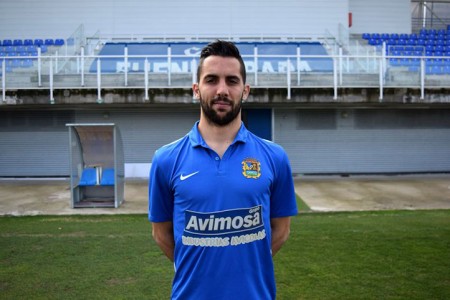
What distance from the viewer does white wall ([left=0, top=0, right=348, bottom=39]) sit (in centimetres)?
2267

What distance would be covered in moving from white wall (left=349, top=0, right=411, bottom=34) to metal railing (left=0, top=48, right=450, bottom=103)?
9602 mm

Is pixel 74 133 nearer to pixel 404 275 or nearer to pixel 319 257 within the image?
pixel 319 257

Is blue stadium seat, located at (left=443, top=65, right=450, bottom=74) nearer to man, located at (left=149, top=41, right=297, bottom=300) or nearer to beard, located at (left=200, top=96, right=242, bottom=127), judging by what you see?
man, located at (left=149, top=41, right=297, bottom=300)

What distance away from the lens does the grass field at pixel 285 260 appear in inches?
216

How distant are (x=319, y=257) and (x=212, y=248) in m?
4.84

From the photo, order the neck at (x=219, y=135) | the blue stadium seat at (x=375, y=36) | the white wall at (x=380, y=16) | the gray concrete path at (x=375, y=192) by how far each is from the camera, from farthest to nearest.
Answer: the white wall at (x=380, y=16) < the blue stadium seat at (x=375, y=36) < the gray concrete path at (x=375, y=192) < the neck at (x=219, y=135)

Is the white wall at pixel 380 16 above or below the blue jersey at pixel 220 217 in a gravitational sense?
above

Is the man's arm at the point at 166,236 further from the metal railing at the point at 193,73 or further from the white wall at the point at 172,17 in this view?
the white wall at the point at 172,17

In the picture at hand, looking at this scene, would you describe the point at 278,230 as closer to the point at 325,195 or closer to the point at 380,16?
the point at 325,195

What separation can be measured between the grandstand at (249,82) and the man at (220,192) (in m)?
13.2

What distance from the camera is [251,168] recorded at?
7.79ft

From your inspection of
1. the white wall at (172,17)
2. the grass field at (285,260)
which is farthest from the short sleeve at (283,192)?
the white wall at (172,17)

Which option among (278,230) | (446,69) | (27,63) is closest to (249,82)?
(446,69)

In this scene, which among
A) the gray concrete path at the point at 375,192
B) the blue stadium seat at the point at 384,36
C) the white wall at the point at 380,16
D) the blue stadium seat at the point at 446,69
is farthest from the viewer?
the white wall at the point at 380,16
